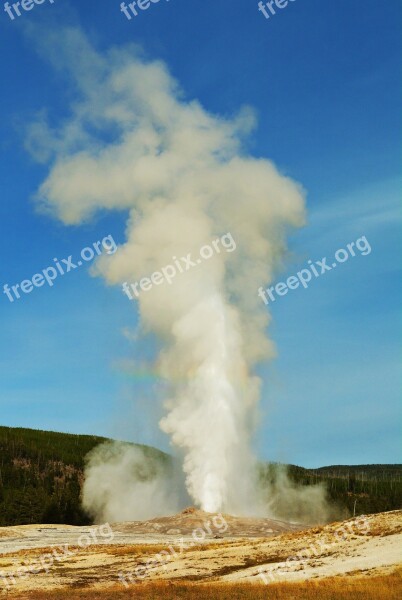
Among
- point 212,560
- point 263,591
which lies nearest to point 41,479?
point 212,560

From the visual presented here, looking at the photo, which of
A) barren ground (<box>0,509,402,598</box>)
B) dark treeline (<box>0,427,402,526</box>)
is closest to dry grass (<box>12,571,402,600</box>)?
barren ground (<box>0,509,402,598</box>)

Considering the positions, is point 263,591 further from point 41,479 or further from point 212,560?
point 41,479

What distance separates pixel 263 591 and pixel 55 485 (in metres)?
122

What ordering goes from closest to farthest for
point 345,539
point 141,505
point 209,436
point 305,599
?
point 305,599 → point 345,539 → point 209,436 → point 141,505

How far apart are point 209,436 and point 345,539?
52281 millimetres

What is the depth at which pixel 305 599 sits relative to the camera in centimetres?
2550

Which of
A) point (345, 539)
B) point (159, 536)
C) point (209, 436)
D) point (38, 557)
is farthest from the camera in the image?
point (209, 436)

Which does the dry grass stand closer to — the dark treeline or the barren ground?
the barren ground

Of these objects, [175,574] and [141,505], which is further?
[141,505]

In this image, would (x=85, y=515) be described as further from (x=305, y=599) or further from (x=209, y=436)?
(x=305, y=599)

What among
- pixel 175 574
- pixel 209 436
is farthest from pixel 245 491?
pixel 175 574

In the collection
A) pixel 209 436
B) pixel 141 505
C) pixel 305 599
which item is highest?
pixel 209 436

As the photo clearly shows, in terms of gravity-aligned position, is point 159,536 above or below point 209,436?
below

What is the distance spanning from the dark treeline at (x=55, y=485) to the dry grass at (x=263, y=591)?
233ft
